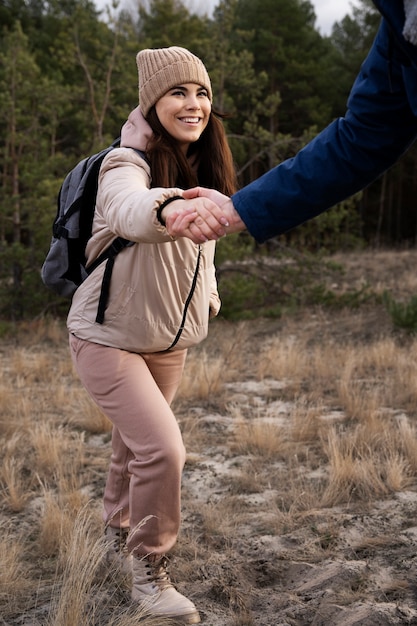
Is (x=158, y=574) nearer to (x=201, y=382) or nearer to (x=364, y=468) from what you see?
(x=364, y=468)

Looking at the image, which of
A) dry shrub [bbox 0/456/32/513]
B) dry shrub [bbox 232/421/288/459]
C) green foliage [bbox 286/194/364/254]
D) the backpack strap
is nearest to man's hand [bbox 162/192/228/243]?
the backpack strap

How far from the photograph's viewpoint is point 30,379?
6910mm

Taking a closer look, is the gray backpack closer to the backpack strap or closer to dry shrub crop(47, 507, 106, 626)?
the backpack strap

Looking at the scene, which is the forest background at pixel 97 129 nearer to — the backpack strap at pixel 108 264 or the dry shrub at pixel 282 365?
the dry shrub at pixel 282 365

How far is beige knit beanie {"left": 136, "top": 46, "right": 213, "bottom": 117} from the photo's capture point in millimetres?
2572

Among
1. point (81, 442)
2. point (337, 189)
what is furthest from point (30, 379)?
point (337, 189)

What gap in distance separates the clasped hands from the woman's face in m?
0.66

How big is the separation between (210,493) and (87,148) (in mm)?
8302

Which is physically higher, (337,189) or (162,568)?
(337,189)

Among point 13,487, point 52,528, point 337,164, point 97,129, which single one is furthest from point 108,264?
point 97,129

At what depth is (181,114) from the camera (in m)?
2.58

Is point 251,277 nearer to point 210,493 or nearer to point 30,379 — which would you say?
point 30,379

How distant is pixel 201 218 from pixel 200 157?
0.83 m

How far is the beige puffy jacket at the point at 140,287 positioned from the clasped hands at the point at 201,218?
1.32 ft
